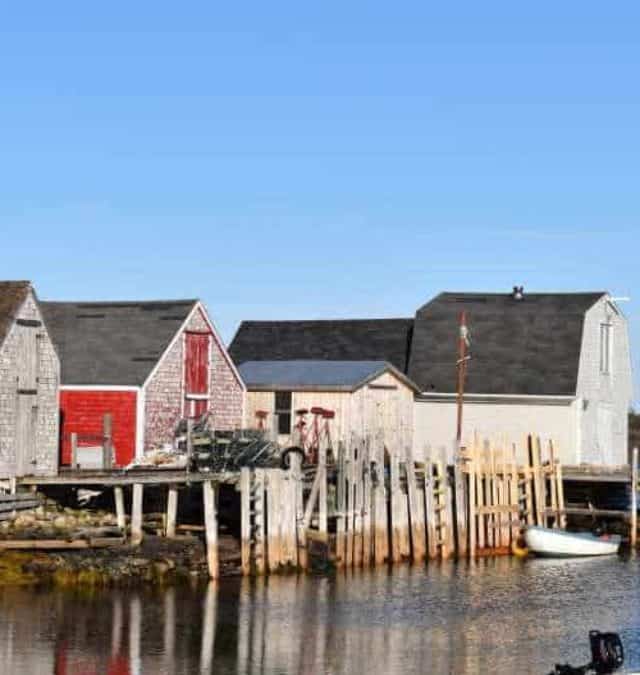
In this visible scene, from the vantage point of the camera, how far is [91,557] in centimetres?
4219

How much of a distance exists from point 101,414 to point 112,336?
311 centimetres

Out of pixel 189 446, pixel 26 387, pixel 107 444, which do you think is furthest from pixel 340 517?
pixel 26 387

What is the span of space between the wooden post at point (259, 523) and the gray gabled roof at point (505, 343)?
66.6ft

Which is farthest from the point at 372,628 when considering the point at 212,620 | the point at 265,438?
the point at 265,438

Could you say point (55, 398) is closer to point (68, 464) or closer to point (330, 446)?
point (68, 464)

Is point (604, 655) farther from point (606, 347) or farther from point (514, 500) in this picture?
point (606, 347)

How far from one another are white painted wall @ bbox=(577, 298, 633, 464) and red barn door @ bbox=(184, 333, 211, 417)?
47.5ft

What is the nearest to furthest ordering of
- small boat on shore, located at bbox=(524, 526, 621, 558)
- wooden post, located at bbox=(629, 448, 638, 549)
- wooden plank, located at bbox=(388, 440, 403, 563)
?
wooden plank, located at bbox=(388, 440, 403, 563) → small boat on shore, located at bbox=(524, 526, 621, 558) → wooden post, located at bbox=(629, 448, 638, 549)

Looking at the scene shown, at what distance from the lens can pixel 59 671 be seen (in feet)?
104

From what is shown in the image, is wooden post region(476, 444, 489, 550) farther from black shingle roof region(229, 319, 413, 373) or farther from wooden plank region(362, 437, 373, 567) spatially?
black shingle roof region(229, 319, 413, 373)

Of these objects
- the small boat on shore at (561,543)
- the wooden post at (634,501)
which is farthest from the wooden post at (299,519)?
the wooden post at (634,501)

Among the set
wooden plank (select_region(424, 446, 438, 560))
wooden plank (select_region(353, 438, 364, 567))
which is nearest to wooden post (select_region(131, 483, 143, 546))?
wooden plank (select_region(353, 438, 364, 567))

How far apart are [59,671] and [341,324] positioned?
4099 centimetres

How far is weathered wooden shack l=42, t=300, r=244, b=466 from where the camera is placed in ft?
172
